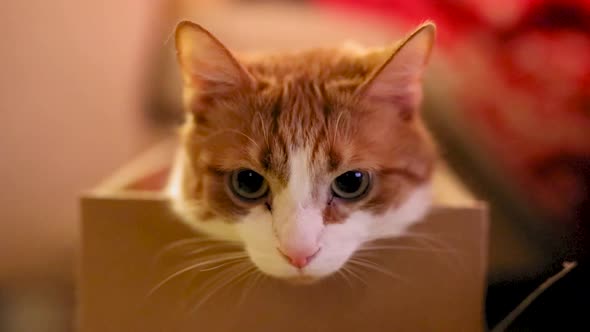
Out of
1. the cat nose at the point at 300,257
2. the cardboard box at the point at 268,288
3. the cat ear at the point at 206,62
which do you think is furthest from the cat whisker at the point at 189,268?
the cat ear at the point at 206,62

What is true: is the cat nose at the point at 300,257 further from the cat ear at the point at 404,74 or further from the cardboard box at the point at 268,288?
the cat ear at the point at 404,74

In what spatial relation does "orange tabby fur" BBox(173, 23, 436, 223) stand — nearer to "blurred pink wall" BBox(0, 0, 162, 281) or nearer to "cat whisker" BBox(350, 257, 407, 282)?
"cat whisker" BBox(350, 257, 407, 282)

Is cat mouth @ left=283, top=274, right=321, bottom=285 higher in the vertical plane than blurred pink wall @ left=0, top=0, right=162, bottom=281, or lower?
lower

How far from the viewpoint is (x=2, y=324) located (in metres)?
1.84

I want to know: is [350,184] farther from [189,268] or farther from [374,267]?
[189,268]

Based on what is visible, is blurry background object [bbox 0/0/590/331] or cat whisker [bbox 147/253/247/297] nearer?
cat whisker [bbox 147/253/247/297]

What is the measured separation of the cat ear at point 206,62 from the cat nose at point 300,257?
13.1 inches

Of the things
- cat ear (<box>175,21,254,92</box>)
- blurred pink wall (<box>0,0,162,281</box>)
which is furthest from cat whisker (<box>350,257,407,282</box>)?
blurred pink wall (<box>0,0,162,281</box>)

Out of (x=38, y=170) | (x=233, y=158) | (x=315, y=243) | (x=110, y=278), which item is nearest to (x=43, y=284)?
(x=38, y=170)

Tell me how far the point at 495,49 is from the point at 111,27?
158cm

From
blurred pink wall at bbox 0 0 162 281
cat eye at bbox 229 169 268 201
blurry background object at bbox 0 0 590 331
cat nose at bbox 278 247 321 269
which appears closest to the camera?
cat nose at bbox 278 247 321 269

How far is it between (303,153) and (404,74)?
0.24 meters

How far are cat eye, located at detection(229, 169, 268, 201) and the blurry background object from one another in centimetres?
45

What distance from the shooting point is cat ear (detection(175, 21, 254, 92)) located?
98 centimetres
